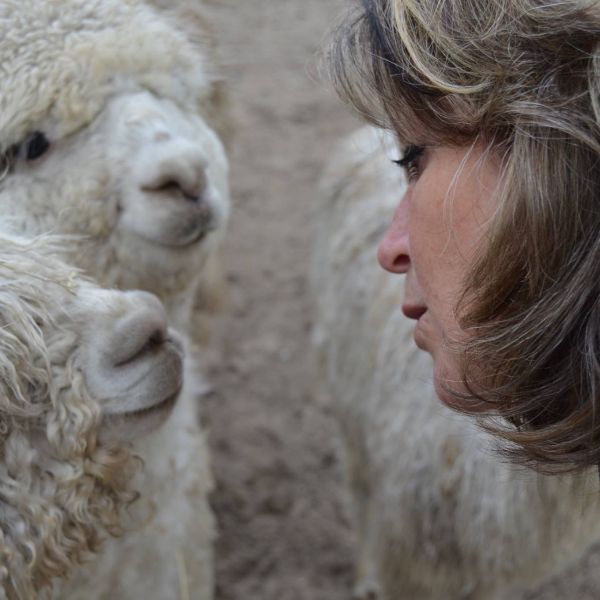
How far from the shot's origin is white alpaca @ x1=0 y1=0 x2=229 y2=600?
4.65 ft

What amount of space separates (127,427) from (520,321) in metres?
0.58

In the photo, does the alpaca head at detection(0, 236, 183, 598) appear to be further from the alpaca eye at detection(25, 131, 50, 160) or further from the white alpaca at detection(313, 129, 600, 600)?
the white alpaca at detection(313, 129, 600, 600)

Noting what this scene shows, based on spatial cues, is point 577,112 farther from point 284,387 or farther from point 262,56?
point 262,56

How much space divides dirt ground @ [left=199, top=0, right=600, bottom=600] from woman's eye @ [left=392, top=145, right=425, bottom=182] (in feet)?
1.41

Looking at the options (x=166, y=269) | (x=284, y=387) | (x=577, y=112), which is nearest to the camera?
(x=577, y=112)

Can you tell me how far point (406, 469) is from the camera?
1.94m

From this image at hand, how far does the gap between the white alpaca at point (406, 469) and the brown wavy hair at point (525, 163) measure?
14.0 inches

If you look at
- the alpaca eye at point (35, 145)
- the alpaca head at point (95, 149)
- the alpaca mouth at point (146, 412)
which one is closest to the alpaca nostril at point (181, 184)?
the alpaca head at point (95, 149)

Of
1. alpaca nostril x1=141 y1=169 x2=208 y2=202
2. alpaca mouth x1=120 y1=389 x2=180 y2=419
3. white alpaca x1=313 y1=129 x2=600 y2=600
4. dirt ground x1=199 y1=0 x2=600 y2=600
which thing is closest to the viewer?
alpaca mouth x1=120 y1=389 x2=180 y2=419

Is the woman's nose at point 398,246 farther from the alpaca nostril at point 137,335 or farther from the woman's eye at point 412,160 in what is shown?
the alpaca nostril at point 137,335

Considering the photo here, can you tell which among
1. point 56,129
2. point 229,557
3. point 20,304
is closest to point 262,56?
point 229,557

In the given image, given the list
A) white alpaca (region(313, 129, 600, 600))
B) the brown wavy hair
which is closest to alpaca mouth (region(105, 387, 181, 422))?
the brown wavy hair

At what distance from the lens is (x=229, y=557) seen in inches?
104

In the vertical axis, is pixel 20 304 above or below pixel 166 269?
above
